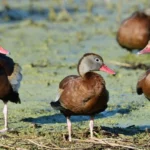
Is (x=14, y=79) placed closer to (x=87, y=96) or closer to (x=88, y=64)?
(x=88, y=64)

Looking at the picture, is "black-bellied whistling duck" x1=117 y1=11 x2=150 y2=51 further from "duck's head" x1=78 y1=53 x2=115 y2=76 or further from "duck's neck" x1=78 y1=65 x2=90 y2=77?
"duck's neck" x1=78 y1=65 x2=90 y2=77

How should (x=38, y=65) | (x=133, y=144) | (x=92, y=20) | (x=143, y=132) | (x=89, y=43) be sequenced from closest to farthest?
(x=133, y=144), (x=143, y=132), (x=38, y=65), (x=89, y=43), (x=92, y=20)

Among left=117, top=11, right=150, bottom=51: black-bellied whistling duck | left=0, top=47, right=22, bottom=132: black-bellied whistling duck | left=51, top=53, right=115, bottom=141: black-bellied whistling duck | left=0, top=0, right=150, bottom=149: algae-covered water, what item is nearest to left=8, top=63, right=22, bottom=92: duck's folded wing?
left=0, top=47, right=22, bottom=132: black-bellied whistling duck

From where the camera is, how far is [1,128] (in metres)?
7.25

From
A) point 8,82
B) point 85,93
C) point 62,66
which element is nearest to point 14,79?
point 8,82

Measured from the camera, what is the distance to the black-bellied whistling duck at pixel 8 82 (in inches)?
286

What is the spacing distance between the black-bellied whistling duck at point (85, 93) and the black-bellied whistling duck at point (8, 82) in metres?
0.79

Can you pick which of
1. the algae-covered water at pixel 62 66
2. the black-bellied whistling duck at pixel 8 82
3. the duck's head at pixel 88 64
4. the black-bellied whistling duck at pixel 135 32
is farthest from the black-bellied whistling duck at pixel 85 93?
the black-bellied whistling duck at pixel 135 32

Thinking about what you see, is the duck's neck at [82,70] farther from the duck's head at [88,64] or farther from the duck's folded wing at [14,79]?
the duck's folded wing at [14,79]

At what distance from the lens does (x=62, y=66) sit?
1073 centimetres

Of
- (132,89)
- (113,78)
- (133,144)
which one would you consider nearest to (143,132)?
(133,144)

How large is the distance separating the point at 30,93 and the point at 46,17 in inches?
285

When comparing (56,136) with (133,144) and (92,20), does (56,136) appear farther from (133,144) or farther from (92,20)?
(92,20)

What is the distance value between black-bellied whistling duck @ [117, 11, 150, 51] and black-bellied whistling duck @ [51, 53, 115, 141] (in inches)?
195
